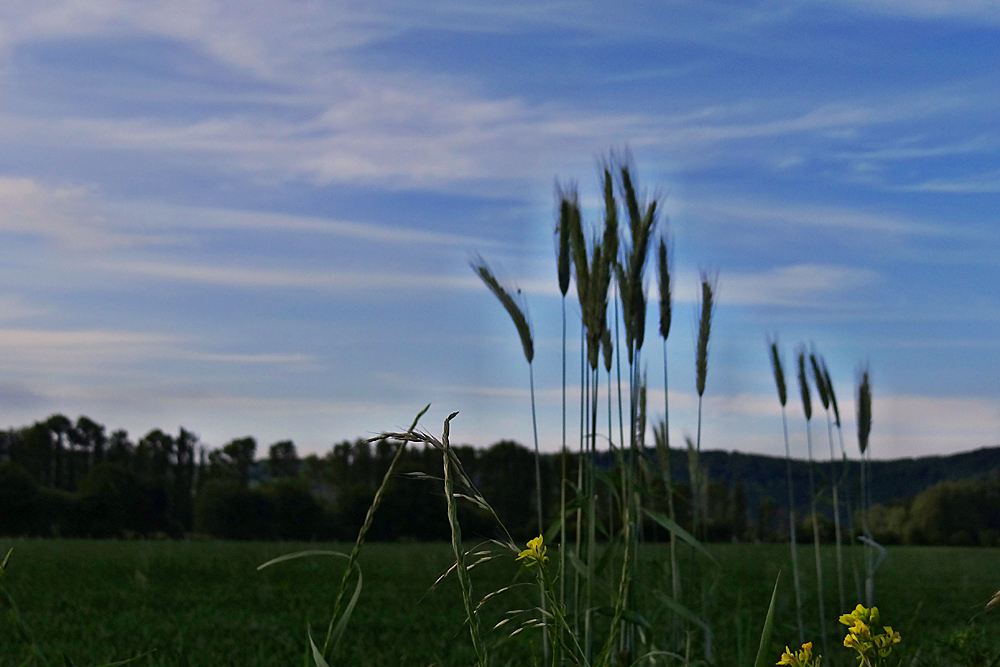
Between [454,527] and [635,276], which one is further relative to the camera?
[635,276]

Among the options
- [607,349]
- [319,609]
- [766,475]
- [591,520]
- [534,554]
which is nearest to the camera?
[534,554]

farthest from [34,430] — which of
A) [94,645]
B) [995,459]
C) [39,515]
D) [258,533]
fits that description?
[995,459]

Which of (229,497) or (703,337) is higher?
(703,337)

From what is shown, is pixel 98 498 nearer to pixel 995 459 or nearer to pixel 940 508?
pixel 940 508

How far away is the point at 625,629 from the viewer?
1.75 m

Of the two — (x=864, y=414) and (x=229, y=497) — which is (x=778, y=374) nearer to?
(x=864, y=414)

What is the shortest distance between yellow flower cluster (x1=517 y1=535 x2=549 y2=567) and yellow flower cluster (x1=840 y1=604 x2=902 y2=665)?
369 mm

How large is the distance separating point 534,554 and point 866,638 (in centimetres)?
41

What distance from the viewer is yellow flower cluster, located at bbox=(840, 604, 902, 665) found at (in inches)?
34.8


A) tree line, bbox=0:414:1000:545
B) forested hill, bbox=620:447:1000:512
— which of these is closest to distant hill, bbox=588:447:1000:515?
forested hill, bbox=620:447:1000:512

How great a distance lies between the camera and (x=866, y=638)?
2.90ft

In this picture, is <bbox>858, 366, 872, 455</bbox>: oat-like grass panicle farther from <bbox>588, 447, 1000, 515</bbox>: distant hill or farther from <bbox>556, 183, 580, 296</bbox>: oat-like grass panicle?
Result: <bbox>556, 183, 580, 296</bbox>: oat-like grass panicle

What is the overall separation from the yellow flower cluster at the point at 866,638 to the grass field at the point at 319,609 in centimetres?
45

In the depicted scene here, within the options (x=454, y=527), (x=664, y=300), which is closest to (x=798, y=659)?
(x=454, y=527)
